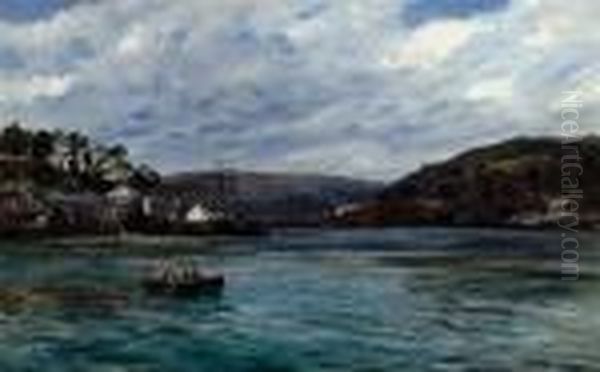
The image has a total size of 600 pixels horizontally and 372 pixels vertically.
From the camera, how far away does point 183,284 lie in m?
56.9

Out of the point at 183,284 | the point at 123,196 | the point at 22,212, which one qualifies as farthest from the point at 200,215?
the point at 183,284

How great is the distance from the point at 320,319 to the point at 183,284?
1245 centimetres

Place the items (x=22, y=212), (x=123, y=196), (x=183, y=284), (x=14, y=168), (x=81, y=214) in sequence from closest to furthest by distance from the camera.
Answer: (x=183, y=284), (x=22, y=212), (x=81, y=214), (x=123, y=196), (x=14, y=168)

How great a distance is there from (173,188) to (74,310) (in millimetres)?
76128

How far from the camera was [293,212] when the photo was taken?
15762cm

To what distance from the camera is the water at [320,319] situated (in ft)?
112

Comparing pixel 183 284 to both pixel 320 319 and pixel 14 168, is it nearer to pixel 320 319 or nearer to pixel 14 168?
pixel 320 319

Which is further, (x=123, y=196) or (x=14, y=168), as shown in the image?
(x=14, y=168)

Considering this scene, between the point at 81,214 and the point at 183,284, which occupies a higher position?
the point at 81,214

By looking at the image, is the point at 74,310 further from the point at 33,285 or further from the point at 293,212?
the point at 293,212

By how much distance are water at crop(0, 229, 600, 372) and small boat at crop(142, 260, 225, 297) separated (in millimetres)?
989

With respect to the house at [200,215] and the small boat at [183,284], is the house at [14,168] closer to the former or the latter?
the house at [200,215]

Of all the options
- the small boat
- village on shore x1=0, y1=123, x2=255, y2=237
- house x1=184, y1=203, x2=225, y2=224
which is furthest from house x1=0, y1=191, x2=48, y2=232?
the small boat

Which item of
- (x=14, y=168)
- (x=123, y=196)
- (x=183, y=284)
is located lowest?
(x=183, y=284)
